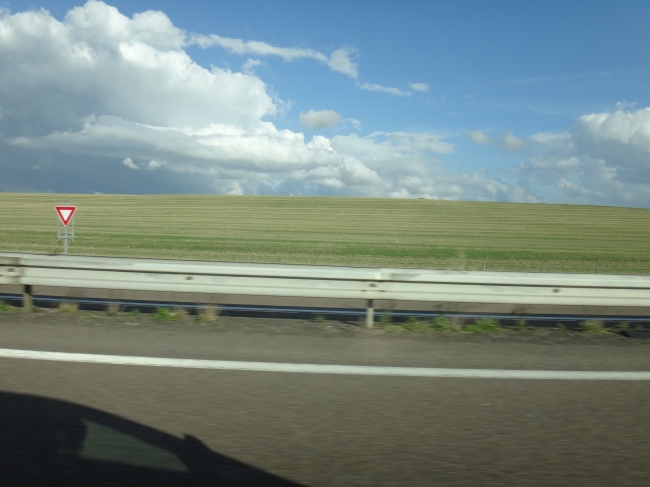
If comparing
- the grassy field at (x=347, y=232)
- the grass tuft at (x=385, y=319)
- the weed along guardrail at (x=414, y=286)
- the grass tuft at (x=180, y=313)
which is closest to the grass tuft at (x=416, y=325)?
the grass tuft at (x=385, y=319)

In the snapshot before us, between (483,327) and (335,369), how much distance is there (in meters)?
2.79

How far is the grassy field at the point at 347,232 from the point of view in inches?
992

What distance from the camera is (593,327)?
7.18 metres

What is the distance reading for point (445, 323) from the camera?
7203mm

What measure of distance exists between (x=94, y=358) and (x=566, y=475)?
13.4ft

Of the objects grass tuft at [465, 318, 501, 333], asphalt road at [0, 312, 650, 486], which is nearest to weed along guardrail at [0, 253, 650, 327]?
grass tuft at [465, 318, 501, 333]

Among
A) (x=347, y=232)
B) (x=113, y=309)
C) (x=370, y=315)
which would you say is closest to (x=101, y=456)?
(x=370, y=315)

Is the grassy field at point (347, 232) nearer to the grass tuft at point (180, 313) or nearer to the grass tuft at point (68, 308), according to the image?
the grass tuft at point (180, 313)

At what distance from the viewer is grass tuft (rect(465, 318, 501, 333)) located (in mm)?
7126

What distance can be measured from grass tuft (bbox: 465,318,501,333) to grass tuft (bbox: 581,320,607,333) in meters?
1.06

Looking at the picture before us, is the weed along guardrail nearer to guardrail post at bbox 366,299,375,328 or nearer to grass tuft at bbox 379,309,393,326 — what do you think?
guardrail post at bbox 366,299,375,328

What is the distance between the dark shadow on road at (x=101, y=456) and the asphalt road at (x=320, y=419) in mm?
12

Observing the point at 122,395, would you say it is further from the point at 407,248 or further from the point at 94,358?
the point at 407,248

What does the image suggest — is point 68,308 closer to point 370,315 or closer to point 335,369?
point 370,315
